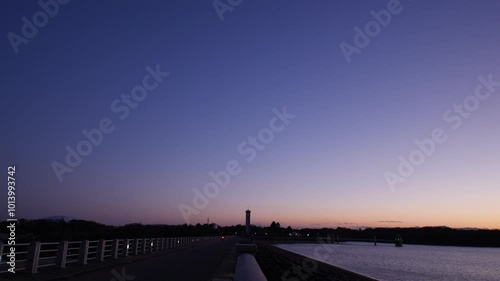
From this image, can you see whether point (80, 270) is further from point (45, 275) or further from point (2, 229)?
Result: point (2, 229)

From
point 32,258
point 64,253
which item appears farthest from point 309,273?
point 32,258

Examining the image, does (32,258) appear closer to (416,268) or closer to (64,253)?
(64,253)

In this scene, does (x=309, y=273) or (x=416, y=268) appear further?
(x=416, y=268)

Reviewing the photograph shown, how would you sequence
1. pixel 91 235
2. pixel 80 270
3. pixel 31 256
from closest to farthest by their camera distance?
pixel 31 256, pixel 80 270, pixel 91 235

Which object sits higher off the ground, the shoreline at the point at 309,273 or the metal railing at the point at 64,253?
the metal railing at the point at 64,253

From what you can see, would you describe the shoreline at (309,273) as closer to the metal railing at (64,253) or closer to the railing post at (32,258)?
the metal railing at (64,253)

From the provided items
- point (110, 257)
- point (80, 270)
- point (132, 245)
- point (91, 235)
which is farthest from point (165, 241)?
point (80, 270)

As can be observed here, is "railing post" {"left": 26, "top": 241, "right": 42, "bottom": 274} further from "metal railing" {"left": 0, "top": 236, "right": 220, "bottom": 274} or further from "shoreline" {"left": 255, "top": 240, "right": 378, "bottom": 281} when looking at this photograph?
"shoreline" {"left": 255, "top": 240, "right": 378, "bottom": 281}

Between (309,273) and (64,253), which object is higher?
(64,253)

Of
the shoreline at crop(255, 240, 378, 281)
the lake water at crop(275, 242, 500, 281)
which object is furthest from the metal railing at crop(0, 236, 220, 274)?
the lake water at crop(275, 242, 500, 281)

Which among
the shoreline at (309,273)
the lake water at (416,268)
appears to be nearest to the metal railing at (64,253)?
the shoreline at (309,273)

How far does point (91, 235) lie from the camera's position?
65.2 m

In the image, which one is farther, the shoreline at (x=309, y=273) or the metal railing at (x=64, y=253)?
the shoreline at (x=309, y=273)

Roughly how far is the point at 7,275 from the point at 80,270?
327 cm
